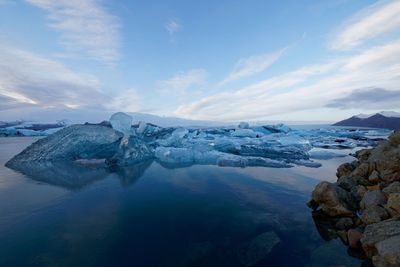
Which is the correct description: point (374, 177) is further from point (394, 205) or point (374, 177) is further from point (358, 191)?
point (394, 205)

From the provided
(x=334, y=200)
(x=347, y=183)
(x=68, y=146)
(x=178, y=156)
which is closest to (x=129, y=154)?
(x=178, y=156)

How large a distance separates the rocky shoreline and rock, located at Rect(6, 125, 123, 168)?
7.54 m

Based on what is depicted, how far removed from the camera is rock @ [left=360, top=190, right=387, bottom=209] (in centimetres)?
207

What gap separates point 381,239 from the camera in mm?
1494

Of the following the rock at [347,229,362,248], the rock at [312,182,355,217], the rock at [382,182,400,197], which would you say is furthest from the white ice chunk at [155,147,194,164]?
the rock at [382,182,400,197]

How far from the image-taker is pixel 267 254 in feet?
5.50

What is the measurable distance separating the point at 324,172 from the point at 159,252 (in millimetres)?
5179

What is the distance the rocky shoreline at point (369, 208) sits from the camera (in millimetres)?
1494

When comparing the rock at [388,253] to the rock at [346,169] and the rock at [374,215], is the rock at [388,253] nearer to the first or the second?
the rock at [374,215]

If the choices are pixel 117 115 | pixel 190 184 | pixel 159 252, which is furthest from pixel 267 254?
pixel 117 115

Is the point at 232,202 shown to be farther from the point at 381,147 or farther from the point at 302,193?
the point at 381,147

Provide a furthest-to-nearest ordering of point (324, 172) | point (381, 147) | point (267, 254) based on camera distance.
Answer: point (324, 172) < point (381, 147) < point (267, 254)

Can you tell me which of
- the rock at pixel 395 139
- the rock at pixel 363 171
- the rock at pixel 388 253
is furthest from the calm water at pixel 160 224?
the rock at pixel 395 139

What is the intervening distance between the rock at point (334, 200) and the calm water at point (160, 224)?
29 cm
